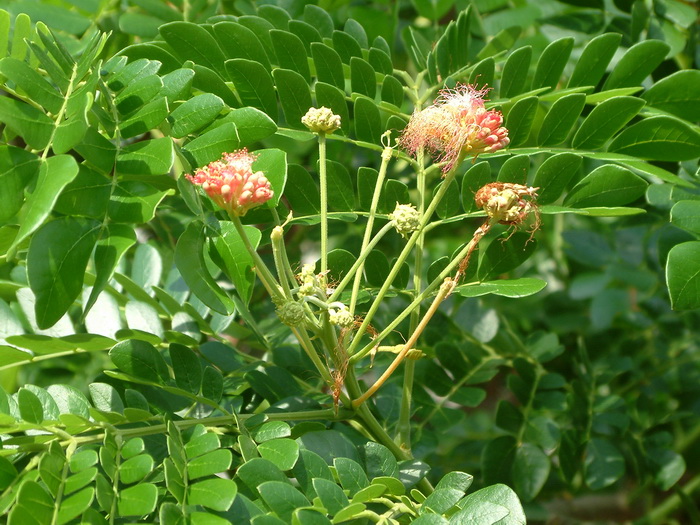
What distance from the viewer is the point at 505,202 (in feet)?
3.37

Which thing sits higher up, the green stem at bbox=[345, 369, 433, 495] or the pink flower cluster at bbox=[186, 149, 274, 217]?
the pink flower cluster at bbox=[186, 149, 274, 217]

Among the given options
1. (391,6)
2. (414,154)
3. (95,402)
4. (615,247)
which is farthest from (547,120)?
(615,247)

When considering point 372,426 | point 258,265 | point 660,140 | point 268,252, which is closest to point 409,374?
point 372,426

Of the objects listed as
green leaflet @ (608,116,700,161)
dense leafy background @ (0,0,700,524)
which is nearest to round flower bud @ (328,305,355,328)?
dense leafy background @ (0,0,700,524)

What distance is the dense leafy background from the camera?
88 cm

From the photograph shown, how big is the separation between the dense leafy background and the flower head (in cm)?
8

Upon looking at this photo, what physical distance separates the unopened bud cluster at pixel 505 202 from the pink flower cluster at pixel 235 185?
0.28 m

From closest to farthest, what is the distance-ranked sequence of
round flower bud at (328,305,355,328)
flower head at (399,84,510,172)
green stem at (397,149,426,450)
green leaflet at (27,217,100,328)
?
green leaflet at (27,217,100,328), round flower bud at (328,305,355,328), flower head at (399,84,510,172), green stem at (397,149,426,450)

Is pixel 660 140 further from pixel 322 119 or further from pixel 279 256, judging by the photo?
pixel 279 256

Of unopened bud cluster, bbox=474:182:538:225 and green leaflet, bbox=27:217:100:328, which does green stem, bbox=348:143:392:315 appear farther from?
green leaflet, bbox=27:217:100:328

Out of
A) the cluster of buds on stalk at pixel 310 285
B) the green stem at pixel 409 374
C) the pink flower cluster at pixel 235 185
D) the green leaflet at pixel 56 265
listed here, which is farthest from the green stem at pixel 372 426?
the green leaflet at pixel 56 265

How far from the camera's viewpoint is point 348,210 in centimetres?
127

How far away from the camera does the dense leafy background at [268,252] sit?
884mm

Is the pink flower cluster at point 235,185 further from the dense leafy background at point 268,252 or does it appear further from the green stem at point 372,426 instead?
the green stem at point 372,426
